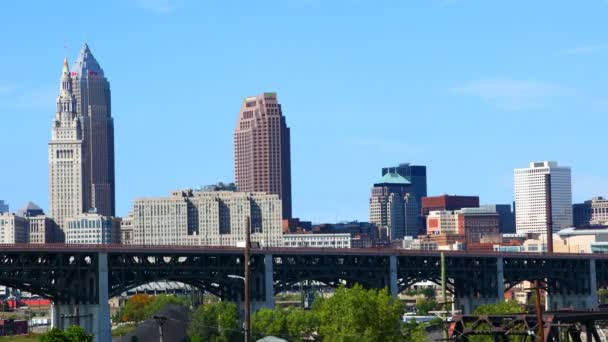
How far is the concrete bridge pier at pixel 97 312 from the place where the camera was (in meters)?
176

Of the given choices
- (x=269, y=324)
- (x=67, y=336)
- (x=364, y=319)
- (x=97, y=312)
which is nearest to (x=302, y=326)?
(x=269, y=324)

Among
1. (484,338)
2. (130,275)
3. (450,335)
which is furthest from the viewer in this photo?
(130,275)

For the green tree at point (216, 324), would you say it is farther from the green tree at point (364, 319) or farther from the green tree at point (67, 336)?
the green tree at point (67, 336)

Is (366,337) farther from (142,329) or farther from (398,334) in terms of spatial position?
(142,329)

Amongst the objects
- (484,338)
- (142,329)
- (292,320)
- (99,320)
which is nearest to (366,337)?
(484,338)

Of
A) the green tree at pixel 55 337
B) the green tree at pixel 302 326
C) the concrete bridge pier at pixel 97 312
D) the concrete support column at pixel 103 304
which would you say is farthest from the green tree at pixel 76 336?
the concrete support column at pixel 103 304

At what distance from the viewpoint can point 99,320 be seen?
584ft

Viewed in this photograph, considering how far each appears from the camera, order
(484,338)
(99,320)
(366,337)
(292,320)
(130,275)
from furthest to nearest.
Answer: (130,275)
(99,320)
(292,320)
(366,337)
(484,338)

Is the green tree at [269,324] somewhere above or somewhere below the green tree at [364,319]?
below

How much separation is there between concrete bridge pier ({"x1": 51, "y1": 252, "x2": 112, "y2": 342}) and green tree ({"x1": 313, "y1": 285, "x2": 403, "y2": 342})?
2072 inches

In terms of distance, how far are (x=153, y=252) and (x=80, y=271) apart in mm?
13157

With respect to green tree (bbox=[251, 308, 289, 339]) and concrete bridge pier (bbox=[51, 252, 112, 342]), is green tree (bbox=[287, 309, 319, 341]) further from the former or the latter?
concrete bridge pier (bbox=[51, 252, 112, 342])

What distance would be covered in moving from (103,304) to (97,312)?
1.21m

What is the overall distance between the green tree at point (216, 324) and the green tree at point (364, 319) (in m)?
21.0
